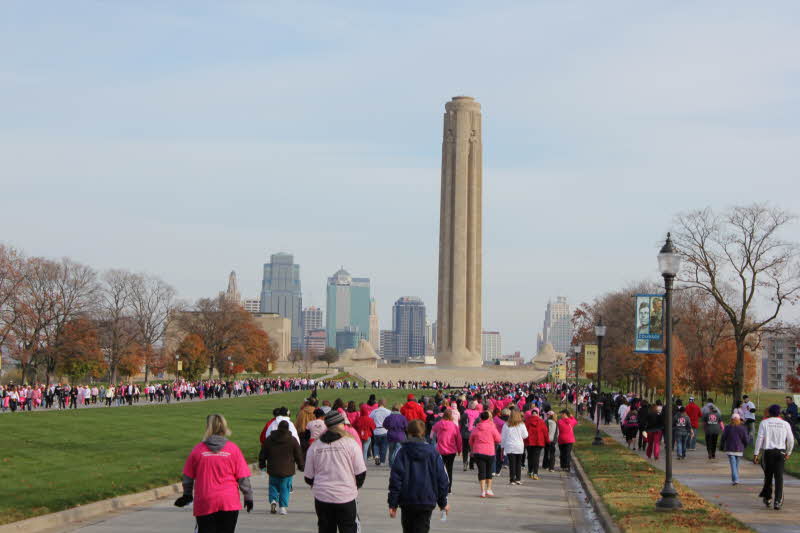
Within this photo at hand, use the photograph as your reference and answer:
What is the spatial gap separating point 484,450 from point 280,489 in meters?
4.29

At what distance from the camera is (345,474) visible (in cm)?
957

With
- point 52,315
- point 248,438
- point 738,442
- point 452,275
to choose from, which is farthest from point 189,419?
point 452,275

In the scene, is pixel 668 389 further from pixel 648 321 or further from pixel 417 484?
pixel 417 484

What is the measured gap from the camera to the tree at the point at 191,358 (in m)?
94.7

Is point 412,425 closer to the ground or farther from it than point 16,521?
farther from it

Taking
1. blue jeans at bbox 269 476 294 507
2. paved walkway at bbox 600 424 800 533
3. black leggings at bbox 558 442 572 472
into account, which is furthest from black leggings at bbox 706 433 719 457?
blue jeans at bbox 269 476 294 507

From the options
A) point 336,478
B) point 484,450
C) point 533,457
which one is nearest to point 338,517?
point 336,478

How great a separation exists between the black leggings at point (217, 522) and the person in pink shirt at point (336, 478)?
961mm

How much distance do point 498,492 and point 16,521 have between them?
8698mm

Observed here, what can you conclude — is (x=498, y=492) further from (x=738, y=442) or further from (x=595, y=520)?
(x=738, y=442)

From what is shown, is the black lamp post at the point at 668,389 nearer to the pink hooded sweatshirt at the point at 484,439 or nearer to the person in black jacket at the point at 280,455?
the pink hooded sweatshirt at the point at 484,439

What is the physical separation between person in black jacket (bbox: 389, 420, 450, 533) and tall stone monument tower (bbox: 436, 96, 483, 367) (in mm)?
100986

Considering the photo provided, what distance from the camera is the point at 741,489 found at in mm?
19234

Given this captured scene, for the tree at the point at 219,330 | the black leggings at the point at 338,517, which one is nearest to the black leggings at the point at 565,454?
the black leggings at the point at 338,517
